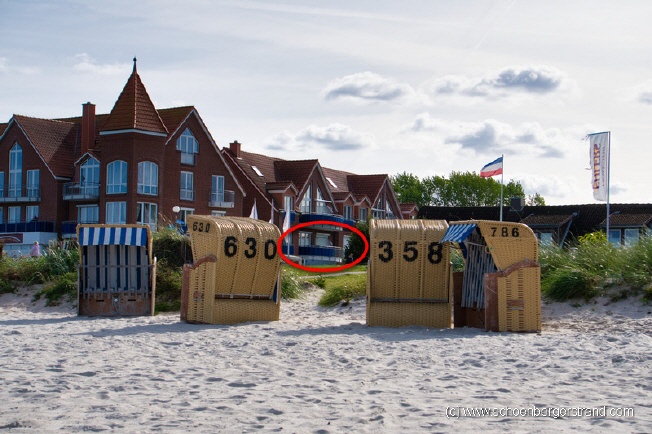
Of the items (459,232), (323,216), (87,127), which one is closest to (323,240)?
(323,216)

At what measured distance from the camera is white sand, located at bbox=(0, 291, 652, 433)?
341 inches

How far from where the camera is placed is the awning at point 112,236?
813 inches

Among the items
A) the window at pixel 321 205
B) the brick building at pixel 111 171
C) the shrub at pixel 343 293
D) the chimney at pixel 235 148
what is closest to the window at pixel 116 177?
the brick building at pixel 111 171

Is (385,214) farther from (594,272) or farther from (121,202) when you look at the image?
(594,272)

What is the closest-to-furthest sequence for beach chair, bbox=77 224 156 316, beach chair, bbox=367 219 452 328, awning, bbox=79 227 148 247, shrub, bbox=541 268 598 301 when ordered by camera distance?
beach chair, bbox=367 219 452 328 < shrub, bbox=541 268 598 301 < awning, bbox=79 227 148 247 < beach chair, bbox=77 224 156 316

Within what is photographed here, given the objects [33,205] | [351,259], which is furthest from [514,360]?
[33,205]

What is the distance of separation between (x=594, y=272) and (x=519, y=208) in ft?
159

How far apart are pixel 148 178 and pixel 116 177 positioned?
2.03 m

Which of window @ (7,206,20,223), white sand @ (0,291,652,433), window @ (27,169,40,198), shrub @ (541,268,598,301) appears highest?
window @ (27,169,40,198)

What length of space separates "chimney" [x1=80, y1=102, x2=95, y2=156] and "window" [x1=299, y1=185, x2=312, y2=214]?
15977 millimetres

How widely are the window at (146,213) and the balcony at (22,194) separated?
8.49 m

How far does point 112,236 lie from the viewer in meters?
20.7

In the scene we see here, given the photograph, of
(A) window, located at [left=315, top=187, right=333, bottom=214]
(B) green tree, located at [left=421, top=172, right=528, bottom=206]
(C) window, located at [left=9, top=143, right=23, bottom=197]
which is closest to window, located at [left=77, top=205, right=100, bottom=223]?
(C) window, located at [left=9, top=143, right=23, bottom=197]

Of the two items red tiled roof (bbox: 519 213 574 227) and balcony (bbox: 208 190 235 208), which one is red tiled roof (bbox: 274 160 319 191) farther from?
red tiled roof (bbox: 519 213 574 227)
